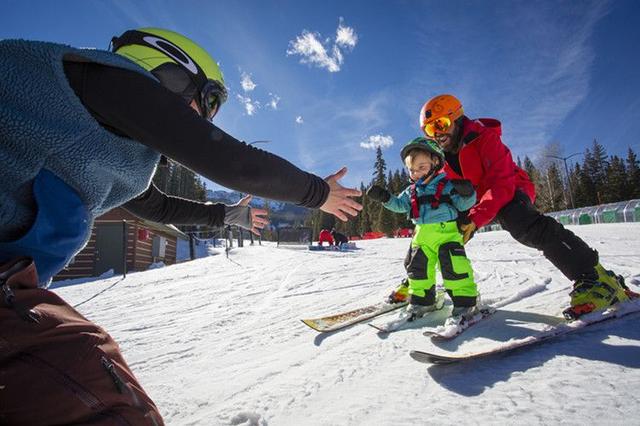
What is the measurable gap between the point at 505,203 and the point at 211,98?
2.68 metres

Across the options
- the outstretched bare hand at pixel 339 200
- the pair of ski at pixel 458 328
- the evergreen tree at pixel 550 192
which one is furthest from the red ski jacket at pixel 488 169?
the evergreen tree at pixel 550 192

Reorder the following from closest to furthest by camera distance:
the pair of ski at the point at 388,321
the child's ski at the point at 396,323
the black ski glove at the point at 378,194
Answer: the pair of ski at the point at 388,321 < the child's ski at the point at 396,323 < the black ski glove at the point at 378,194

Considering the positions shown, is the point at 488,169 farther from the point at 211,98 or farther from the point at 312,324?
the point at 211,98

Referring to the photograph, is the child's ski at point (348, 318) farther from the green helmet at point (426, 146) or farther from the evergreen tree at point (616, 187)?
the evergreen tree at point (616, 187)

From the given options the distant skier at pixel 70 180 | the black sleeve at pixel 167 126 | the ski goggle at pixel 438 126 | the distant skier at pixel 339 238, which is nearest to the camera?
the distant skier at pixel 70 180

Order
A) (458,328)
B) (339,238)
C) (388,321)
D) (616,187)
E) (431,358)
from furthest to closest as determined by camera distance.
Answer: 1. (616,187)
2. (339,238)
3. (388,321)
4. (458,328)
5. (431,358)

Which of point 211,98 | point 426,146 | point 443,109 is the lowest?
point 211,98

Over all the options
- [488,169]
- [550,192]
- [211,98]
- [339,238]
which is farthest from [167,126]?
[550,192]

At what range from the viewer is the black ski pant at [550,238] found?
2.68m

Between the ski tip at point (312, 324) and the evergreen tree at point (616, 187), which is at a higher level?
the evergreen tree at point (616, 187)

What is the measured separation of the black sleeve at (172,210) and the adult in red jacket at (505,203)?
224cm

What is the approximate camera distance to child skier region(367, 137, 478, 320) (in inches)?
114

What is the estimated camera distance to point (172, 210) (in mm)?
2326

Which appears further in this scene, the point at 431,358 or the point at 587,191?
the point at 587,191
